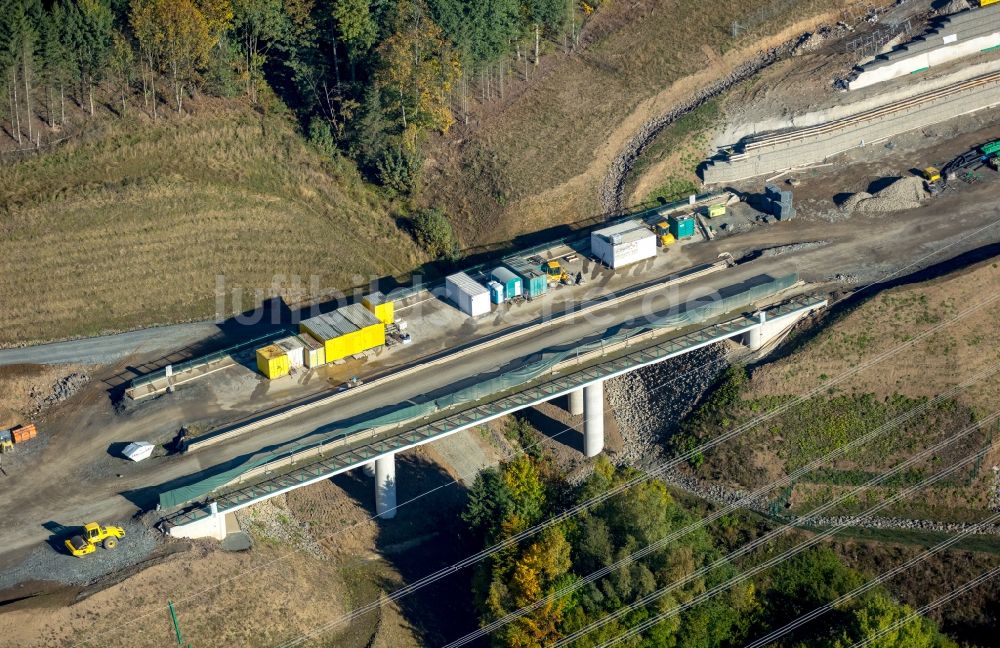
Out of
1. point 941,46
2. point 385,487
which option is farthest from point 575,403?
point 941,46

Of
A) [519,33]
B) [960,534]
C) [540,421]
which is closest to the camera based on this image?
[960,534]

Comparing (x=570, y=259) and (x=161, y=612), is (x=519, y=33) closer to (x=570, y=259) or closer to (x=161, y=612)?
(x=570, y=259)

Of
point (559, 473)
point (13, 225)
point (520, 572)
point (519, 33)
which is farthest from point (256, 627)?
point (519, 33)

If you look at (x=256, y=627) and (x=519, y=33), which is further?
(x=519, y=33)

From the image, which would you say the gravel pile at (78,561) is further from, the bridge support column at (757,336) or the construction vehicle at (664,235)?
the construction vehicle at (664,235)

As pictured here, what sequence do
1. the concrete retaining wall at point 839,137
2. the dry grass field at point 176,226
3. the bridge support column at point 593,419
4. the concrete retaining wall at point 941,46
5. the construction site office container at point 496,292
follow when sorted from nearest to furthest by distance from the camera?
the bridge support column at point 593,419 < the construction site office container at point 496,292 < the dry grass field at point 176,226 < the concrete retaining wall at point 839,137 < the concrete retaining wall at point 941,46

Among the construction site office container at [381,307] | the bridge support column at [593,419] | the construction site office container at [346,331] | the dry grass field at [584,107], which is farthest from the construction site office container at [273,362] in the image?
the dry grass field at [584,107]

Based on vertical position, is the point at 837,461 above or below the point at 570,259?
below
